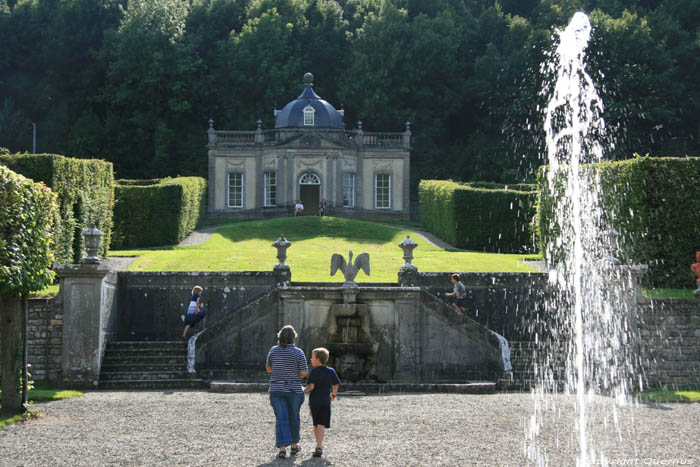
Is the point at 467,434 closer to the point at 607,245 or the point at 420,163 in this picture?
the point at 607,245

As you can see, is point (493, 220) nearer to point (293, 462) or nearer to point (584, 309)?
point (584, 309)

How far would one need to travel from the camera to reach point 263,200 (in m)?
51.2

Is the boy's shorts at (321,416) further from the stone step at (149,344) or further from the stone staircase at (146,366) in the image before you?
the stone step at (149,344)

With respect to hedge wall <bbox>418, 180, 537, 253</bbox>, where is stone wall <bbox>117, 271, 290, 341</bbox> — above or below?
below

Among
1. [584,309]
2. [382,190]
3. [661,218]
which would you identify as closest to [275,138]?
[382,190]

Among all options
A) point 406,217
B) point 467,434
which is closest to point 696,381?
point 467,434

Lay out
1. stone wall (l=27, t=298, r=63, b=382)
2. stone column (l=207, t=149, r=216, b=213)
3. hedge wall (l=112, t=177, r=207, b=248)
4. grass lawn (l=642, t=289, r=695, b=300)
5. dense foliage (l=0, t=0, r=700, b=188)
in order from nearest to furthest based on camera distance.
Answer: stone wall (l=27, t=298, r=63, b=382) < grass lawn (l=642, t=289, r=695, b=300) < hedge wall (l=112, t=177, r=207, b=248) < stone column (l=207, t=149, r=216, b=213) < dense foliage (l=0, t=0, r=700, b=188)

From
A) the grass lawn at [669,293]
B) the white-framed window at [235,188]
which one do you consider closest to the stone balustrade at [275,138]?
the white-framed window at [235,188]

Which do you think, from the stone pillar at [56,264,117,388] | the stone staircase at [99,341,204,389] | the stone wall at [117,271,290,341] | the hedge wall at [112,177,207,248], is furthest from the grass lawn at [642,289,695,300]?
the hedge wall at [112,177,207,248]

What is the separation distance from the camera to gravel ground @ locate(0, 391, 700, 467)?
40.1 ft

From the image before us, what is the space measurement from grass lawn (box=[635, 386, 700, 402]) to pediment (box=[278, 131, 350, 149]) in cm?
3202

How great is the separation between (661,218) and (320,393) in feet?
52.6

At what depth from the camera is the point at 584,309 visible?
23141 millimetres

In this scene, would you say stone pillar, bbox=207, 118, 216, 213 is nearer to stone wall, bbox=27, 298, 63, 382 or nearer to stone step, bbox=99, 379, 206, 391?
stone wall, bbox=27, 298, 63, 382
